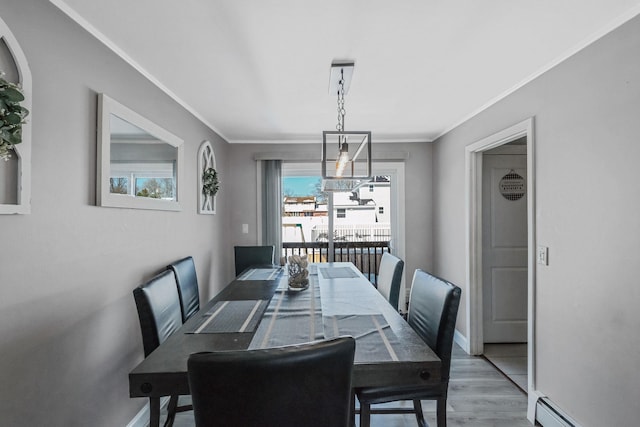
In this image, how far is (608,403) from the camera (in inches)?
62.9

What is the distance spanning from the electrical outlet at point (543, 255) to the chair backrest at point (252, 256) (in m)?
2.55

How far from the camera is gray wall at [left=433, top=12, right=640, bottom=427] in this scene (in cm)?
149

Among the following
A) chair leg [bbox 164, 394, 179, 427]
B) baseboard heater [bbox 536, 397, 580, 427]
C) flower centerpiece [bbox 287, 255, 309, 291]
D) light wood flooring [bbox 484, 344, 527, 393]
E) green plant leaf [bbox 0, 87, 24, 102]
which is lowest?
light wood flooring [bbox 484, 344, 527, 393]

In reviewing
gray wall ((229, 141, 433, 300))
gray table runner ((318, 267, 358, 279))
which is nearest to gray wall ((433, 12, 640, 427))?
gray table runner ((318, 267, 358, 279))

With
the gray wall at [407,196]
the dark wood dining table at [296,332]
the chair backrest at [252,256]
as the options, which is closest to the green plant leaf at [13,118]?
the dark wood dining table at [296,332]

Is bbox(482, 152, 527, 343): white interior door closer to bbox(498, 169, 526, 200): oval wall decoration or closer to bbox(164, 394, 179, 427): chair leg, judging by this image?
bbox(498, 169, 526, 200): oval wall decoration

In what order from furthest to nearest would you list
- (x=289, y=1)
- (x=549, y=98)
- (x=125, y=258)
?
(x=549, y=98) → (x=125, y=258) → (x=289, y=1)

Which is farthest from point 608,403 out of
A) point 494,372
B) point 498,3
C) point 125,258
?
point 125,258

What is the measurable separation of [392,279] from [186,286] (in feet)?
5.20

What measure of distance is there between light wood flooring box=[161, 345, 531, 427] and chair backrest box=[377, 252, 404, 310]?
29.2 inches

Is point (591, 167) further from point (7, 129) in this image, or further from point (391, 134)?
point (7, 129)

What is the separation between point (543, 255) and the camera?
206 centimetres

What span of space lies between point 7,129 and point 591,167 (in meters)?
2.62

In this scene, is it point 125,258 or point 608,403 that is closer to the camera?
point 608,403
